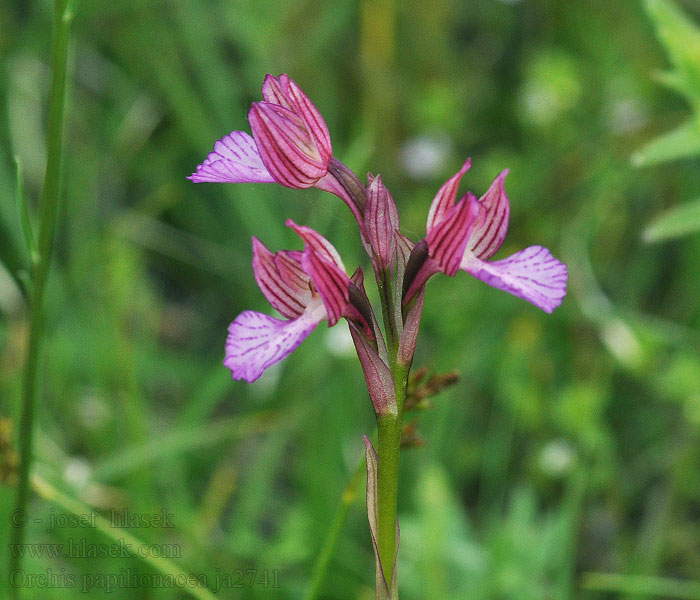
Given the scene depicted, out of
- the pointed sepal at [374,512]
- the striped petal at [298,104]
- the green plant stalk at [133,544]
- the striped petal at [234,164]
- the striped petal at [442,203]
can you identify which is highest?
the striped petal at [298,104]

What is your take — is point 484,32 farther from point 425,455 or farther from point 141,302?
point 425,455

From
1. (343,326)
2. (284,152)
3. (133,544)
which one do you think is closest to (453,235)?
(284,152)

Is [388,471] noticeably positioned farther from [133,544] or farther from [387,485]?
[133,544]

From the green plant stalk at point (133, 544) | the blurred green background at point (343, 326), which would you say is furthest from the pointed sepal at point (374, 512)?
the blurred green background at point (343, 326)

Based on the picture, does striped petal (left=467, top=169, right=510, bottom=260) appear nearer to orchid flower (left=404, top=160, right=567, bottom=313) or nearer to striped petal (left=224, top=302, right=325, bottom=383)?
orchid flower (left=404, top=160, right=567, bottom=313)

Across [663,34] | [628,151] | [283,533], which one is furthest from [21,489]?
[628,151]

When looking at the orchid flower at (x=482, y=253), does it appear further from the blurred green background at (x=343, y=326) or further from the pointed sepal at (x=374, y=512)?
the blurred green background at (x=343, y=326)

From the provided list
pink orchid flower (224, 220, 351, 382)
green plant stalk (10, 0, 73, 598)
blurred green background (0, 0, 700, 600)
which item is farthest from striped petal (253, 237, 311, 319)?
blurred green background (0, 0, 700, 600)

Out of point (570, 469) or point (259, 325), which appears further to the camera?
point (570, 469)
